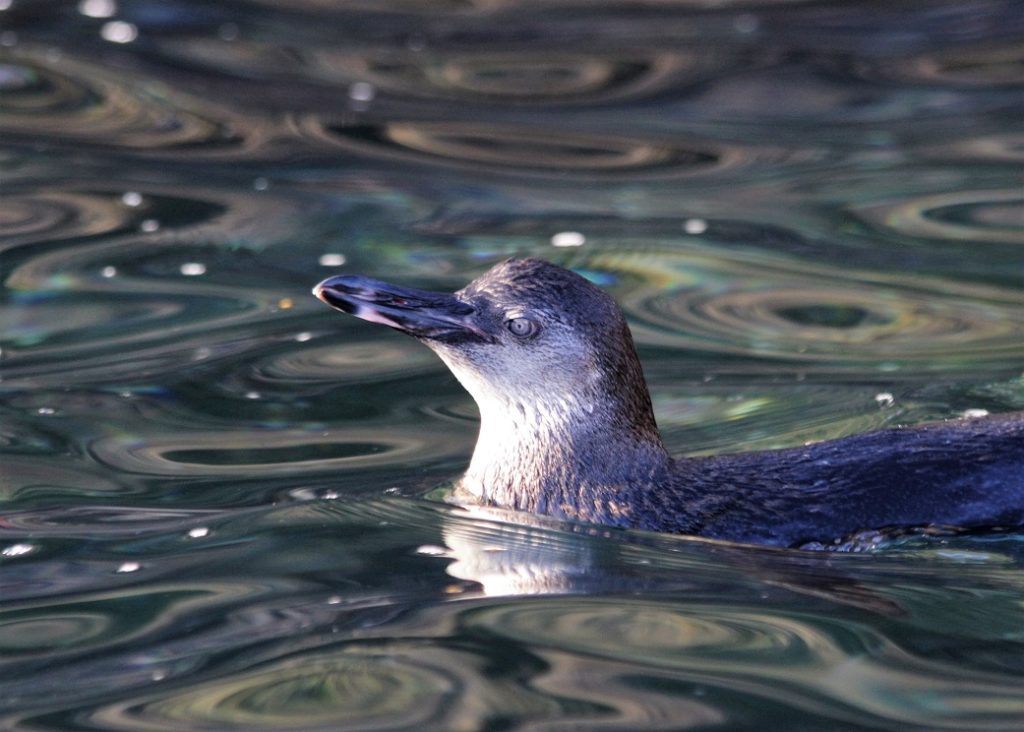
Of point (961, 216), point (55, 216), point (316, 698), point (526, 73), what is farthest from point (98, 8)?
point (316, 698)

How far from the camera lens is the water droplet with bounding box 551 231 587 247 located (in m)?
8.00

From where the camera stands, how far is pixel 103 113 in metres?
9.73

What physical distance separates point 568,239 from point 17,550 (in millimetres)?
3649

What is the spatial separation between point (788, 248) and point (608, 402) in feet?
9.93

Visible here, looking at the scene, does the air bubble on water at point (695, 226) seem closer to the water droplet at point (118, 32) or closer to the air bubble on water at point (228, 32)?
the air bubble on water at point (228, 32)

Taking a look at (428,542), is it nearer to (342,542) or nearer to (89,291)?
(342,542)

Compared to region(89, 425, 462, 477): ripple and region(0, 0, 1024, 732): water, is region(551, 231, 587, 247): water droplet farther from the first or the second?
region(89, 425, 462, 477): ripple

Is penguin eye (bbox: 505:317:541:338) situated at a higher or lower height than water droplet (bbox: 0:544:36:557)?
higher

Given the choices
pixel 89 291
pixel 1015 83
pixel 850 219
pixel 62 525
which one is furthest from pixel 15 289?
pixel 1015 83

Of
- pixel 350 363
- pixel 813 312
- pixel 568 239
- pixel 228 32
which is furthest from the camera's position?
pixel 228 32

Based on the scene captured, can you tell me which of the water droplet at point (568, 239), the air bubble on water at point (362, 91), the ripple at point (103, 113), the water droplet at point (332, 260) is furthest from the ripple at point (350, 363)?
the air bubble on water at point (362, 91)

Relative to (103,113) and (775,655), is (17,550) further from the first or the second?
(103,113)

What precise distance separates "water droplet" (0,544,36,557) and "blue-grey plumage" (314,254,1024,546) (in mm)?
1087

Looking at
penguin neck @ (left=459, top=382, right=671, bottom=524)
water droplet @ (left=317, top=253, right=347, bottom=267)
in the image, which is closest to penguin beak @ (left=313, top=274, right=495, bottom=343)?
penguin neck @ (left=459, top=382, right=671, bottom=524)
